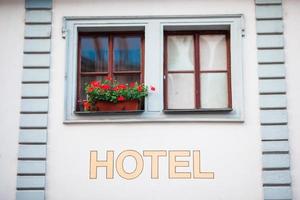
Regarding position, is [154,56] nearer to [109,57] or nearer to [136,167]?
[109,57]

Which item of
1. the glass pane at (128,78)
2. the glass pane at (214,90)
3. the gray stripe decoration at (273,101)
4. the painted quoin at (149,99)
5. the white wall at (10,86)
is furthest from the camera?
the glass pane at (128,78)

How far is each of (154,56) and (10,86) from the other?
2.45 metres

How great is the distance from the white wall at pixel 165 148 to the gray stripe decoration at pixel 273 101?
119 millimetres

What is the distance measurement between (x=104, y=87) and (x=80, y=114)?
2.00 ft

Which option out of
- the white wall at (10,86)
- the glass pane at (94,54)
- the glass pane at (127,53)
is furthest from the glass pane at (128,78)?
the white wall at (10,86)

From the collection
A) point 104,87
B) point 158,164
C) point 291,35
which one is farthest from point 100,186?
point 291,35

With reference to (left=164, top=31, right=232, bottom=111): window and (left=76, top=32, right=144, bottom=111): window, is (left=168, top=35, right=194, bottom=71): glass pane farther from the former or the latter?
(left=76, top=32, right=144, bottom=111): window

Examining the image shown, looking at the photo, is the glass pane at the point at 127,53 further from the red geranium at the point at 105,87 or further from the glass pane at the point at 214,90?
the glass pane at the point at 214,90

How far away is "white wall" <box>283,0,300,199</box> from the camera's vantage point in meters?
8.37

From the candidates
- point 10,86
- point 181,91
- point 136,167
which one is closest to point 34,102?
point 10,86

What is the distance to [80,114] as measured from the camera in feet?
28.6

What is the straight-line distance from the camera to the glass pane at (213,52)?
9.09 m

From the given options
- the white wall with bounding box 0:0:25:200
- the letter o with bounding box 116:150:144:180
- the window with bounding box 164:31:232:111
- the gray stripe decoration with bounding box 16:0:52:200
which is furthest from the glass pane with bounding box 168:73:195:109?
the white wall with bounding box 0:0:25:200

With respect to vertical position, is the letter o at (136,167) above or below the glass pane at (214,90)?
below
